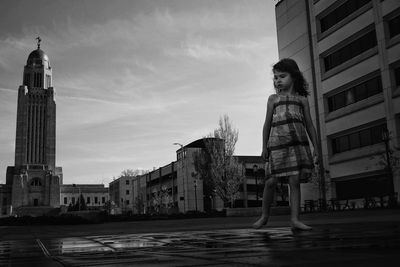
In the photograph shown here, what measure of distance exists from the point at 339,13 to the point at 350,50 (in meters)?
3.80

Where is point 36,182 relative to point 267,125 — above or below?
above

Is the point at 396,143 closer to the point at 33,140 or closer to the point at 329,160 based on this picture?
the point at 329,160

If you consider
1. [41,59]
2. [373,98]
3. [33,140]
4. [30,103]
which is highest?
[41,59]

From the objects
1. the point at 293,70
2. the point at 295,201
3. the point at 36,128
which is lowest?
the point at 295,201

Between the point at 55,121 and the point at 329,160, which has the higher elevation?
the point at 55,121

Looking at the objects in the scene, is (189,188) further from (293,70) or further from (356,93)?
(293,70)

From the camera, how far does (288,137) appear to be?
17.1ft

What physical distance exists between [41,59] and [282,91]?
13974 cm

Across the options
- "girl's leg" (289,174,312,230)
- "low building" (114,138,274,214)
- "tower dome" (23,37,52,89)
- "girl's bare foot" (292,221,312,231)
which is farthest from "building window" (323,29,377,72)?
"tower dome" (23,37,52,89)

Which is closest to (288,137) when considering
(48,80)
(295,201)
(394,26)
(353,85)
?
(295,201)

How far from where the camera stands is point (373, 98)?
32094mm

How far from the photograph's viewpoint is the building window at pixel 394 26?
99.7 feet

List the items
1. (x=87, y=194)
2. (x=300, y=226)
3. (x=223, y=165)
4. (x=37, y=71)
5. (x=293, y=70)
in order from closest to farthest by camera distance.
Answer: (x=300, y=226)
(x=293, y=70)
(x=223, y=165)
(x=37, y=71)
(x=87, y=194)

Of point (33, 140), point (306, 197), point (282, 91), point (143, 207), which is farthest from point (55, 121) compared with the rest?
point (282, 91)
